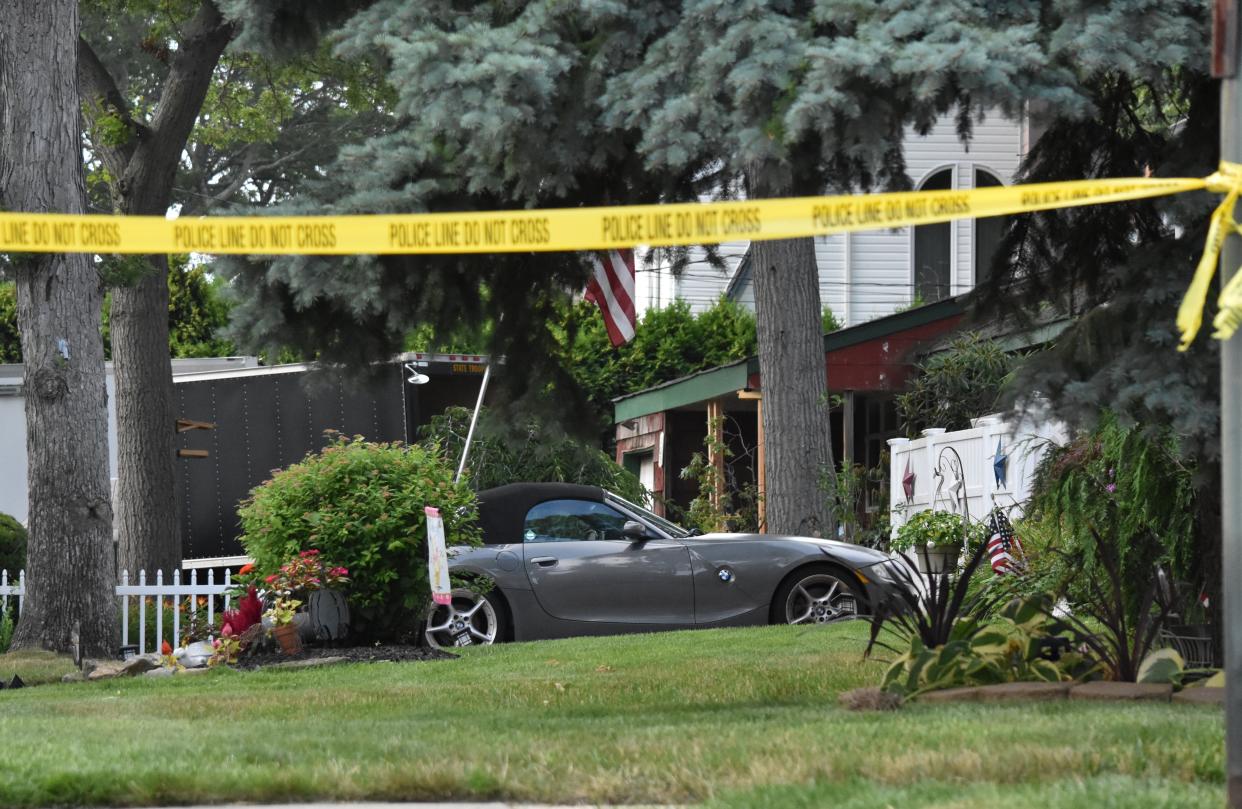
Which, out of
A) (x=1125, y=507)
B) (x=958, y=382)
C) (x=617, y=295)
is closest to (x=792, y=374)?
(x=617, y=295)

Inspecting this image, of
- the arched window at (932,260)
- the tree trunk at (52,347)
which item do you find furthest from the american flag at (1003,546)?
the arched window at (932,260)

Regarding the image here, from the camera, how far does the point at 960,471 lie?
17281mm

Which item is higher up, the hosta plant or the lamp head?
the lamp head

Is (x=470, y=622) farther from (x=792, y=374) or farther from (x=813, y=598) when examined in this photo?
(x=792, y=374)

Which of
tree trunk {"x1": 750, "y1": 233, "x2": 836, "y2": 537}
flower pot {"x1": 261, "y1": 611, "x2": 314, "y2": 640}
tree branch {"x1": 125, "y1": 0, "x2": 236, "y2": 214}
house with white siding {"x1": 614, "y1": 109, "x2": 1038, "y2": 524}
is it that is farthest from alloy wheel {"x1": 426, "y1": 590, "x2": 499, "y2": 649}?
house with white siding {"x1": 614, "y1": 109, "x2": 1038, "y2": 524}

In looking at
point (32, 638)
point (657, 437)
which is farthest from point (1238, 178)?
point (657, 437)

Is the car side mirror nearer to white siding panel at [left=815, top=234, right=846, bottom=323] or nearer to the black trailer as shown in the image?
the black trailer

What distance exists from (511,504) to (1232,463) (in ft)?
33.0

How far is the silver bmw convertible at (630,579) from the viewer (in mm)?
14359

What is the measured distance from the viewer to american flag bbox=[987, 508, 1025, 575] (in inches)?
537

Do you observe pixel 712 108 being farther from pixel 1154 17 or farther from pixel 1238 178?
pixel 1238 178

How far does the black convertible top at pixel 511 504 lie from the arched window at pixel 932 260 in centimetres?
1458

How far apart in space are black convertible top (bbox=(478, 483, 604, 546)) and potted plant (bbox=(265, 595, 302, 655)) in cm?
202

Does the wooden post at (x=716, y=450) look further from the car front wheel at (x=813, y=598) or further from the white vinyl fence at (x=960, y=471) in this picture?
the car front wheel at (x=813, y=598)
